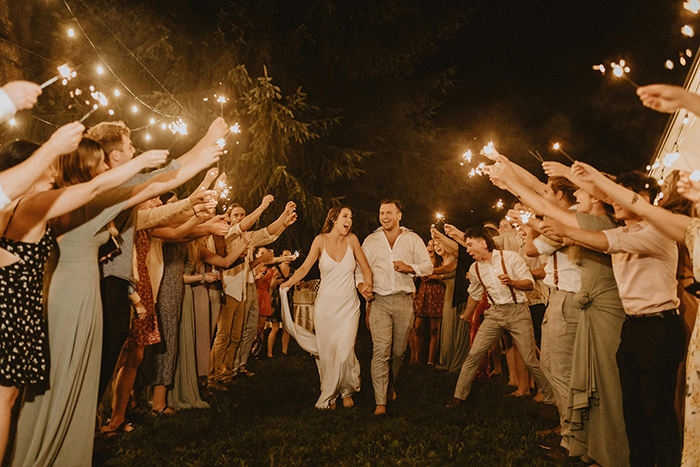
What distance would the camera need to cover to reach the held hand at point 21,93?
7.08 feet

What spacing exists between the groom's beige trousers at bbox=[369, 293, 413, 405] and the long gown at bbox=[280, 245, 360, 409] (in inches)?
9.7

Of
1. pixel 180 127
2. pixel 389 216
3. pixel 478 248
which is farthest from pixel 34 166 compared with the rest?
pixel 180 127

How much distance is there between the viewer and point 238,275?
7113mm

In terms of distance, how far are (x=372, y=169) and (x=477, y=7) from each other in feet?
19.9

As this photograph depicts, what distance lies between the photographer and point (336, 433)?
4855 mm

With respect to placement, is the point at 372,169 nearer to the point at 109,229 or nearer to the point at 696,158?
the point at 696,158

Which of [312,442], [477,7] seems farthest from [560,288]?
[477,7]

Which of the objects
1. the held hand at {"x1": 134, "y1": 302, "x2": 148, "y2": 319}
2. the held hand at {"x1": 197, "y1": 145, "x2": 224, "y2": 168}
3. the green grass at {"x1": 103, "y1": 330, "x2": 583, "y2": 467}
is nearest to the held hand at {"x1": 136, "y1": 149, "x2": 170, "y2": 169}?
the held hand at {"x1": 197, "y1": 145, "x2": 224, "y2": 168}

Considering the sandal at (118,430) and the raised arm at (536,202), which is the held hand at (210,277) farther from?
the raised arm at (536,202)

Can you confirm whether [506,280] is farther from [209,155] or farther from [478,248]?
[209,155]

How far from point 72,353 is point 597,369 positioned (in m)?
3.73

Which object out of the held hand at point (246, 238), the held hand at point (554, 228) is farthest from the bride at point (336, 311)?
the held hand at point (554, 228)

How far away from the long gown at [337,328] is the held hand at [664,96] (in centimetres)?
404

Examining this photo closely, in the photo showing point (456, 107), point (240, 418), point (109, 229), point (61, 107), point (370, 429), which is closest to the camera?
point (109, 229)
